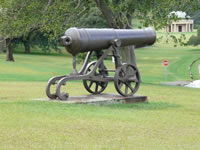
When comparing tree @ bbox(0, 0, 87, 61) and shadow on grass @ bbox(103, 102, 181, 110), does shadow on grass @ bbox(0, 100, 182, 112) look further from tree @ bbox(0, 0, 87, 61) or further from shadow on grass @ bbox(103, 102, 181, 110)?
tree @ bbox(0, 0, 87, 61)

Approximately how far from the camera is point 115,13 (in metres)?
30.2

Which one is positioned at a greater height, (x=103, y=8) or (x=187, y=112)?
(x=103, y=8)

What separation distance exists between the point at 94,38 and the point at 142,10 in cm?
1433

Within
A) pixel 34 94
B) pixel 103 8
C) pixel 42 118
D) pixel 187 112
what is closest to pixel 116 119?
pixel 42 118

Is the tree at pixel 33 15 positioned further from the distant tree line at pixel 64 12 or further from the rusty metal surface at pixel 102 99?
the rusty metal surface at pixel 102 99

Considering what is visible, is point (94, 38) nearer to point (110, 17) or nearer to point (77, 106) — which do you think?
point (77, 106)

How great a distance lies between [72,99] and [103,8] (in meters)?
14.9

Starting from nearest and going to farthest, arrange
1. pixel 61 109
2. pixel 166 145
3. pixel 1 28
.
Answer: pixel 166 145
pixel 61 109
pixel 1 28

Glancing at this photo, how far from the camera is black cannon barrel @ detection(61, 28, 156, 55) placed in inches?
573

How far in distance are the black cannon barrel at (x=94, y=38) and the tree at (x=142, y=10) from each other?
1062 cm

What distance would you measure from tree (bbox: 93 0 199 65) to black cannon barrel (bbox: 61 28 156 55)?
34.8 feet

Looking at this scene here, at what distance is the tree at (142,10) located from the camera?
27016 millimetres

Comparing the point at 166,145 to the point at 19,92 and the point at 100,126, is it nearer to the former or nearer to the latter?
the point at 100,126

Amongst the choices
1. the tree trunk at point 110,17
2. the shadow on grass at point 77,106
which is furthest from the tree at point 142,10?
the shadow on grass at point 77,106
